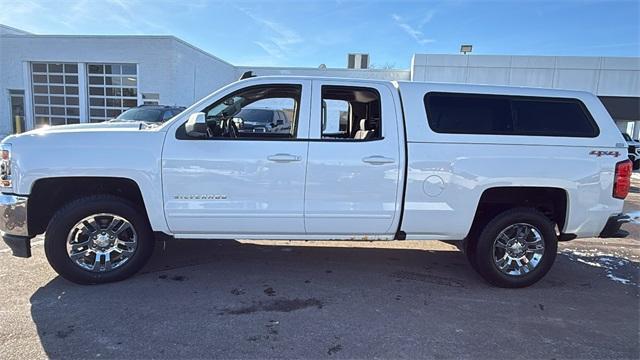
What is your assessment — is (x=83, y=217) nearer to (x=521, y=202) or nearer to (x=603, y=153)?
(x=521, y=202)

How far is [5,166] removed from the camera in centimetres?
386

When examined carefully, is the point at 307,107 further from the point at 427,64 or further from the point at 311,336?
the point at 427,64

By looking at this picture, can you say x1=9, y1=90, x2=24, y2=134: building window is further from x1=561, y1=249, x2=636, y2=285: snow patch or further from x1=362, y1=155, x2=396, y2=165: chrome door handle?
x1=561, y1=249, x2=636, y2=285: snow patch

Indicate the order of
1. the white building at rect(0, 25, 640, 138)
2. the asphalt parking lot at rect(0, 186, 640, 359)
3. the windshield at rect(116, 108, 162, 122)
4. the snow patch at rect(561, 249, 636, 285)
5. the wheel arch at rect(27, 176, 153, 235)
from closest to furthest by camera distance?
1. the asphalt parking lot at rect(0, 186, 640, 359)
2. the wheel arch at rect(27, 176, 153, 235)
3. the snow patch at rect(561, 249, 636, 285)
4. the windshield at rect(116, 108, 162, 122)
5. the white building at rect(0, 25, 640, 138)

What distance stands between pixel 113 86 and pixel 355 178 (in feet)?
72.7

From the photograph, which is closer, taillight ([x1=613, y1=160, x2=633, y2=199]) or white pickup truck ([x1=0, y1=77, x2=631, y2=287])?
white pickup truck ([x1=0, y1=77, x2=631, y2=287])

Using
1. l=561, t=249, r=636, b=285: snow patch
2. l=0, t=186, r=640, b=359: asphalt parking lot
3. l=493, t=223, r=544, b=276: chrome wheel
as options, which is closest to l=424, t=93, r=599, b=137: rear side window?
l=493, t=223, r=544, b=276: chrome wheel

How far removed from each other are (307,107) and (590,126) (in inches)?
112

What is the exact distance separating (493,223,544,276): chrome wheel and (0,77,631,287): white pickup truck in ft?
0.04

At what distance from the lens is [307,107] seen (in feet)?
13.6

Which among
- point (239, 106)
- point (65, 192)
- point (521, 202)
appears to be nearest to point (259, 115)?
→ point (239, 106)

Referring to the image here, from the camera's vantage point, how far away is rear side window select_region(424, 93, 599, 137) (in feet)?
13.8

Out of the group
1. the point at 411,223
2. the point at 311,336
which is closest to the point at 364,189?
the point at 411,223

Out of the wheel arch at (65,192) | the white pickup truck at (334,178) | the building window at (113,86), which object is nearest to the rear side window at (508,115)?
the white pickup truck at (334,178)
